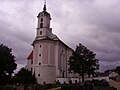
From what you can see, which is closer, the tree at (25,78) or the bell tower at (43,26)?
the tree at (25,78)

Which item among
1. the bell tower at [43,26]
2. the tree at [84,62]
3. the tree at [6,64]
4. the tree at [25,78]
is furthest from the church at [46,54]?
the tree at [6,64]

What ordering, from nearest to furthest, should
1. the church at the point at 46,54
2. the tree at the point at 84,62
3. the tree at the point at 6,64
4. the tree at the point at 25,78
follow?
the tree at the point at 6,64 → the tree at the point at 25,78 → the tree at the point at 84,62 → the church at the point at 46,54

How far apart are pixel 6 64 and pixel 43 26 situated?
83.9 ft

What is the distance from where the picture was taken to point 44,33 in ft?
271

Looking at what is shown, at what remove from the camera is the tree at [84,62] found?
6944cm

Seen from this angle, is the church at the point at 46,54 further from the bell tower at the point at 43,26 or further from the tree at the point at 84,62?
the tree at the point at 84,62

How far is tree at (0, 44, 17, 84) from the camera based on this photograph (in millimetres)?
60625

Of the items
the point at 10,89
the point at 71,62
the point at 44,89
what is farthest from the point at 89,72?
the point at 10,89

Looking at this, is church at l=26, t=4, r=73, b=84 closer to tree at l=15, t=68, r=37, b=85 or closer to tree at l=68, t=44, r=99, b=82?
tree at l=15, t=68, r=37, b=85

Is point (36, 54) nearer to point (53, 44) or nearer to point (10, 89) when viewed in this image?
point (53, 44)

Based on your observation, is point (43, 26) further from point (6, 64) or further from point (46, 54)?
point (6, 64)

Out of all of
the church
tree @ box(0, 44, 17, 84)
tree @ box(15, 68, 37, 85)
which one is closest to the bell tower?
the church

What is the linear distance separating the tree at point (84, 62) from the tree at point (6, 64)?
56.7 ft

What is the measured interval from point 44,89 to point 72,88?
→ 8337mm
